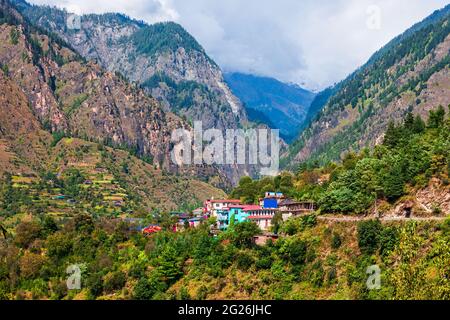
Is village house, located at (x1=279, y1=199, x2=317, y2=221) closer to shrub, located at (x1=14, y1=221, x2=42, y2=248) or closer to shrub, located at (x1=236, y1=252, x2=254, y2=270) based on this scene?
shrub, located at (x1=236, y1=252, x2=254, y2=270)

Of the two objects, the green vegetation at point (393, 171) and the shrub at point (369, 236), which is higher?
the green vegetation at point (393, 171)

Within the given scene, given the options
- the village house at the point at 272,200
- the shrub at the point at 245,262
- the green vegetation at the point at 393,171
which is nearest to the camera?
the green vegetation at the point at 393,171

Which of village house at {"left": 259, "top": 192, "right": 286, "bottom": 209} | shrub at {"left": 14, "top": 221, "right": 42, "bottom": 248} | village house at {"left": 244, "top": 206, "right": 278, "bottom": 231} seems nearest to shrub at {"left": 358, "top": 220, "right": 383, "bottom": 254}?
village house at {"left": 244, "top": 206, "right": 278, "bottom": 231}

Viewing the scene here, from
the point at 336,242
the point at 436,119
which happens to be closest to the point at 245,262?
the point at 336,242

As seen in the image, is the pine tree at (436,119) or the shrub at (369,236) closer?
the shrub at (369,236)

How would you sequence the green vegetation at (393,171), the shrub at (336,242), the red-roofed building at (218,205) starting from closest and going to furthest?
the shrub at (336,242) < the green vegetation at (393,171) < the red-roofed building at (218,205)

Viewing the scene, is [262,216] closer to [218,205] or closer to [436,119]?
[218,205]

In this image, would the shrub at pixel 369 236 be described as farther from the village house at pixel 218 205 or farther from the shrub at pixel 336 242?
the village house at pixel 218 205

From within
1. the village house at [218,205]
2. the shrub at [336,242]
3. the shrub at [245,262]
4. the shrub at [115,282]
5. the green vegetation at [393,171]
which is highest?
the green vegetation at [393,171]

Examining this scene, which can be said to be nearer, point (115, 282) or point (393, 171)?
point (393, 171)

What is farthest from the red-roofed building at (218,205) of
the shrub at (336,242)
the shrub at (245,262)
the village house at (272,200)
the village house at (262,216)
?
the shrub at (336,242)
